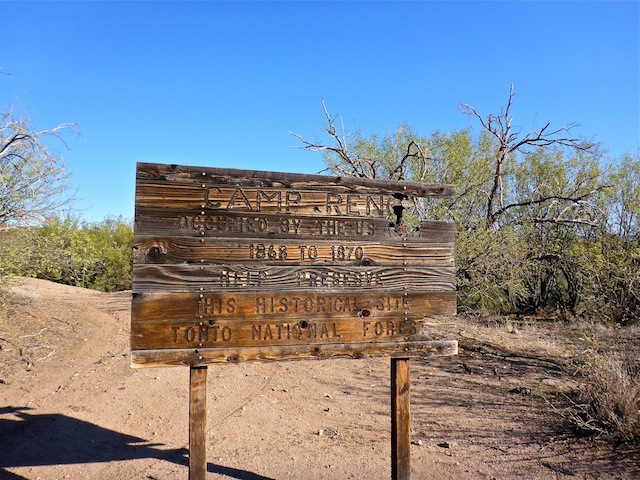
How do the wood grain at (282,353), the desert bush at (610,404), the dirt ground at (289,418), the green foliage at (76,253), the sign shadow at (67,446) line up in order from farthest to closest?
the green foliage at (76,253), the desert bush at (610,404), the sign shadow at (67,446), the dirt ground at (289,418), the wood grain at (282,353)

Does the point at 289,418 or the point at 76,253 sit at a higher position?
the point at 76,253

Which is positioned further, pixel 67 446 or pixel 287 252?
pixel 67 446

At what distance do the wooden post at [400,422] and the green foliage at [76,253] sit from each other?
292 inches

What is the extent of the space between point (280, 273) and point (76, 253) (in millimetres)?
8877

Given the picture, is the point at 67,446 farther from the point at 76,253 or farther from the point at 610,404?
the point at 76,253

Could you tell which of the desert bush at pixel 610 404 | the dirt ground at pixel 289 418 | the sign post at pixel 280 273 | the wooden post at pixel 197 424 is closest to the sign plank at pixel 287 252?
the sign post at pixel 280 273

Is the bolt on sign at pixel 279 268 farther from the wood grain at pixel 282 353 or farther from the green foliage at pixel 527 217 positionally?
the green foliage at pixel 527 217

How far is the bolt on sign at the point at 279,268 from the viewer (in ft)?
10.3

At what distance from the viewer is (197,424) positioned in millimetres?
3229

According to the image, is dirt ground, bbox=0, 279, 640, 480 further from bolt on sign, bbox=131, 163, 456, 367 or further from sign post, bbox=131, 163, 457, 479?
bolt on sign, bbox=131, 163, 456, 367

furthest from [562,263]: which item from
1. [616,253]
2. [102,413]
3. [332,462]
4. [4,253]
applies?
[4,253]

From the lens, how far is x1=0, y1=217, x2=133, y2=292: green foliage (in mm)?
8750

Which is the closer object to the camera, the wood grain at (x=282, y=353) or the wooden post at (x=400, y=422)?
the wood grain at (x=282, y=353)

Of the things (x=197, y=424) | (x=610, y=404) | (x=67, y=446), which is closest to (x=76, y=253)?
(x=67, y=446)
